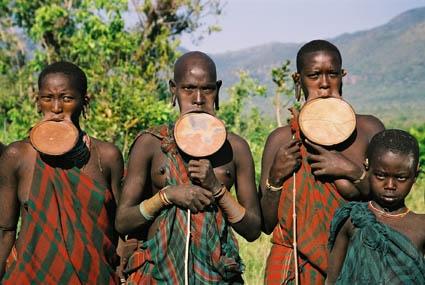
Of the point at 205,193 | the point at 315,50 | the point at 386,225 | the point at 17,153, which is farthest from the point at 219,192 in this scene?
the point at 17,153

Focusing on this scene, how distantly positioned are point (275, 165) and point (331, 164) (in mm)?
251

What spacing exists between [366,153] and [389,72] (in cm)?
12576

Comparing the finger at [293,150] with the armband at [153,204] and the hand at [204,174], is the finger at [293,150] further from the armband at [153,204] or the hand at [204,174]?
the armband at [153,204]

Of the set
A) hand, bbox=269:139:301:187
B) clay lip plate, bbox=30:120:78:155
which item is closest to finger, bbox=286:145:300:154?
hand, bbox=269:139:301:187

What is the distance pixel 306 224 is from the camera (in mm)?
3240

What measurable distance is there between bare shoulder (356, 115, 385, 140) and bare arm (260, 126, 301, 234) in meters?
0.33

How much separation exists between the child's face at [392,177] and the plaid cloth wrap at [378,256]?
0.32 ft

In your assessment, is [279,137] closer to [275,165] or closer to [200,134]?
[275,165]

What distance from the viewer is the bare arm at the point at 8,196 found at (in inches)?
129

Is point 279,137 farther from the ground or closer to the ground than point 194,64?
closer to the ground

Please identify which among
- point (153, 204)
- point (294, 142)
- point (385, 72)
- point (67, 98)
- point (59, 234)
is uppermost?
point (67, 98)

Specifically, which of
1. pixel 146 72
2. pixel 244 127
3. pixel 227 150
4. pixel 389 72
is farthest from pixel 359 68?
pixel 227 150

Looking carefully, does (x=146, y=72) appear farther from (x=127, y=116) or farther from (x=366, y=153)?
(x=366, y=153)

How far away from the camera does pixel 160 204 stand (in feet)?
10.2
